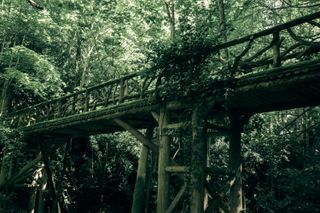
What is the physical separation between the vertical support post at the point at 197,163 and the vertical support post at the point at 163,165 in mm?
973

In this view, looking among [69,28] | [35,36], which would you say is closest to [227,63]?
[69,28]

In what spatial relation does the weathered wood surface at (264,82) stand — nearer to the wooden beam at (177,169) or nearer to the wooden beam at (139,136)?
the wooden beam at (139,136)

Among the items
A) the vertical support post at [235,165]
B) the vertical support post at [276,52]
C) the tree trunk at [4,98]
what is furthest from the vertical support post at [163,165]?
the tree trunk at [4,98]

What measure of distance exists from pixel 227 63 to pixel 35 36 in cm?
1427

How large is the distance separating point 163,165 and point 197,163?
1116 millimetres

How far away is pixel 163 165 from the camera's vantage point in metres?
7.53

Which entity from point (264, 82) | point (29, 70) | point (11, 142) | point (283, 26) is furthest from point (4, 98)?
point (283, 26)

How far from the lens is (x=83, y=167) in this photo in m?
18.3

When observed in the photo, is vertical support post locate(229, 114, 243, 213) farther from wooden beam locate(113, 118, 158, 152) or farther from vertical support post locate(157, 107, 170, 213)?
wooden beam locate(113, 118, 158, 152)

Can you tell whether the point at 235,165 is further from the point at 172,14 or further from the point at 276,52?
the point at 172,14

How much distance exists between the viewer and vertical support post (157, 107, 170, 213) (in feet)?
24.2

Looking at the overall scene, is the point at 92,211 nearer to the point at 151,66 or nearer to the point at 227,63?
the point at 151,66

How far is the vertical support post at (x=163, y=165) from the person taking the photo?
24.2 ft

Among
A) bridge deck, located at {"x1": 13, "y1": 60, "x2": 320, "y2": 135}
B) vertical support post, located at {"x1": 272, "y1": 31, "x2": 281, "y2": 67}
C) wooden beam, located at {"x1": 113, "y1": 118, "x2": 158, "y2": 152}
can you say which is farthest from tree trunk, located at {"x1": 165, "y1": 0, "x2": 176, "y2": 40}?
vertical support post, located at {"x1": 272, "y1": 31, "x2": 281, "y2": 67}
